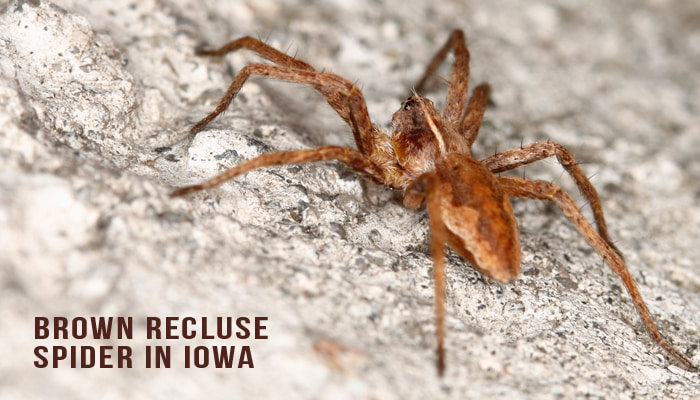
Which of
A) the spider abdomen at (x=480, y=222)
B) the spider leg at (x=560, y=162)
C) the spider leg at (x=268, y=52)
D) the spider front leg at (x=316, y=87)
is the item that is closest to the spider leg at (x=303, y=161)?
the spider front leg at (x=316, y=87)

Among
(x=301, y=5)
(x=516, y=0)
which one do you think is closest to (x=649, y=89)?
(x=516, y=0)

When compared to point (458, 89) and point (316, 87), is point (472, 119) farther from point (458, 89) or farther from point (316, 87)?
point (316, 87)

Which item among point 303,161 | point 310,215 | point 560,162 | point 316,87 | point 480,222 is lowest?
point 480,222

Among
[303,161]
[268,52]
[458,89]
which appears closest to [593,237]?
[458,89]

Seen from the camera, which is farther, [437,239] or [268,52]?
[268,52]

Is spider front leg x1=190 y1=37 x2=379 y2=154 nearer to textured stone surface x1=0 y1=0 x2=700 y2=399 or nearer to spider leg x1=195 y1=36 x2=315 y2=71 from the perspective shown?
spider leg x1=195 y1=36 x2=315 y2=71

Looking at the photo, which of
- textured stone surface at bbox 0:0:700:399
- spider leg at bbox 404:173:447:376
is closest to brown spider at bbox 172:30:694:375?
spider leg at bbox 404:173:447:376

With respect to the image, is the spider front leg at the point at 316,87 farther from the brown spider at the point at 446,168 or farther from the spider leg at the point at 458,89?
the spider leg at the point at 458,89

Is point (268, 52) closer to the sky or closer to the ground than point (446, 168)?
closer to the sky
